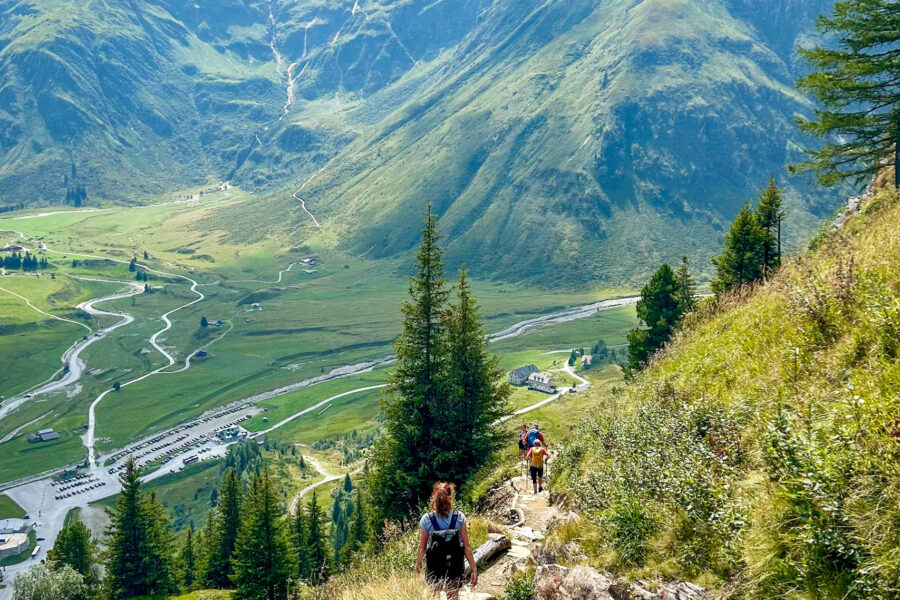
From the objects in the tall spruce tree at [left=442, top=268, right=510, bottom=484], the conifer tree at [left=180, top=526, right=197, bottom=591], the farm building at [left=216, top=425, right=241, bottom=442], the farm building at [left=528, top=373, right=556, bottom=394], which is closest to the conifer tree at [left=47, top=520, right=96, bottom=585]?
the conifer tree at [left=180, top=526, right=197, bottom=591]

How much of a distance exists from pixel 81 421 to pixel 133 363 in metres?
39.3

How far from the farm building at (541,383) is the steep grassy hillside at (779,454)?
5521 inches

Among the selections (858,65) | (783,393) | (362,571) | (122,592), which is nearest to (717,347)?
(783,393)

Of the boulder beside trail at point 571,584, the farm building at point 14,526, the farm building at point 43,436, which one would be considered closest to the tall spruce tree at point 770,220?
the boulder beside trail at point 571,584

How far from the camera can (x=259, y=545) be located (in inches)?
1692

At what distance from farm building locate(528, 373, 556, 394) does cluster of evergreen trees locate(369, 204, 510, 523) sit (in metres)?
122

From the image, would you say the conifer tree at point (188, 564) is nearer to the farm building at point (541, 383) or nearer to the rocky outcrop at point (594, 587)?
the rocky outcrop at point (594, 587)

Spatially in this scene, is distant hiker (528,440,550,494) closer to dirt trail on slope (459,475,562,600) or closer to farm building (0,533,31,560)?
dirt trail on slope (459,475,562,600)

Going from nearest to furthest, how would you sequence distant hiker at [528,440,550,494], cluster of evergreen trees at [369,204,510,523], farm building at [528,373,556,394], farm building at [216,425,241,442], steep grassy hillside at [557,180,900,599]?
steep grassy hillside at [557,180,900,599] → distant hiker at [528,440,550,494] → cluster of evergreen trees at [369,204,510,523] → farm building at [216,425,241,442] → farm building at [528,373,556,394]

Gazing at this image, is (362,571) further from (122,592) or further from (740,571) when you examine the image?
(122,592)

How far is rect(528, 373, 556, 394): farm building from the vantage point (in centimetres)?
15565

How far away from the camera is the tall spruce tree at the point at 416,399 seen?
102ft

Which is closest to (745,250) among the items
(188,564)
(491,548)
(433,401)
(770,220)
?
(770,220)

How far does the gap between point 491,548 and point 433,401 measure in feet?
62.0
